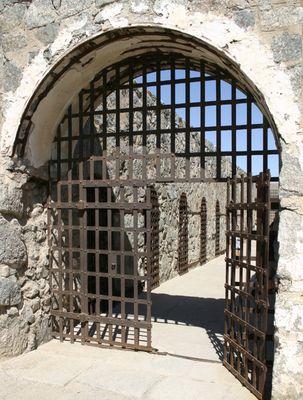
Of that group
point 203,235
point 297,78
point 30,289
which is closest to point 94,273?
point 30,289

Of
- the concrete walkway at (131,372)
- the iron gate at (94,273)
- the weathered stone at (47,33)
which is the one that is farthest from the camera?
the iron gate at (94,273)

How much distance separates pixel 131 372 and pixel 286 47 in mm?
2431

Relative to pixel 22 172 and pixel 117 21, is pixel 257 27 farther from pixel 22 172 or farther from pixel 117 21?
pixel 22 172

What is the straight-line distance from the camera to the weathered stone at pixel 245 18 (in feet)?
8.71

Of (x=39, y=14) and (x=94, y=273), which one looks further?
(x=94, y=273)

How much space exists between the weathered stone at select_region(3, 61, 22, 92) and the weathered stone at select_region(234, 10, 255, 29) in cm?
165

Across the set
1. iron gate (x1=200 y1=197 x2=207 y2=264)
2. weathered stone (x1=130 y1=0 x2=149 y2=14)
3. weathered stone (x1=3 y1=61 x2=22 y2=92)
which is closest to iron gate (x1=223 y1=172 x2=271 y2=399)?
weathered stone (x1=130 y1=0 x2=149 y2=14)

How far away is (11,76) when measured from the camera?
129 inches

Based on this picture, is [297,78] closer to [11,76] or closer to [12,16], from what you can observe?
[11,76]

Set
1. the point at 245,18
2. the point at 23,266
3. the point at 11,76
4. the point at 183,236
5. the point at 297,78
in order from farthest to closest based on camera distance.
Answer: the point at 183,236
the point at 23,266
the point at 11,76
the point at 245,18
the point at 297,78

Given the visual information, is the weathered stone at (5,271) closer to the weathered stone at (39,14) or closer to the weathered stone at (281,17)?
the weathered stone at (39,14)

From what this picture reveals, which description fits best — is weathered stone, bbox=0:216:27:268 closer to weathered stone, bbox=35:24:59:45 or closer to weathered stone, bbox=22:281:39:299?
weathered stone, bbox=22:281:39:299

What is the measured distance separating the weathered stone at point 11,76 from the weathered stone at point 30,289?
155 centimetres

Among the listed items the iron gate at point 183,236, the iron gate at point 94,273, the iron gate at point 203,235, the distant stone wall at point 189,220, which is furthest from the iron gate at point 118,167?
the iron gate at point 203,235
